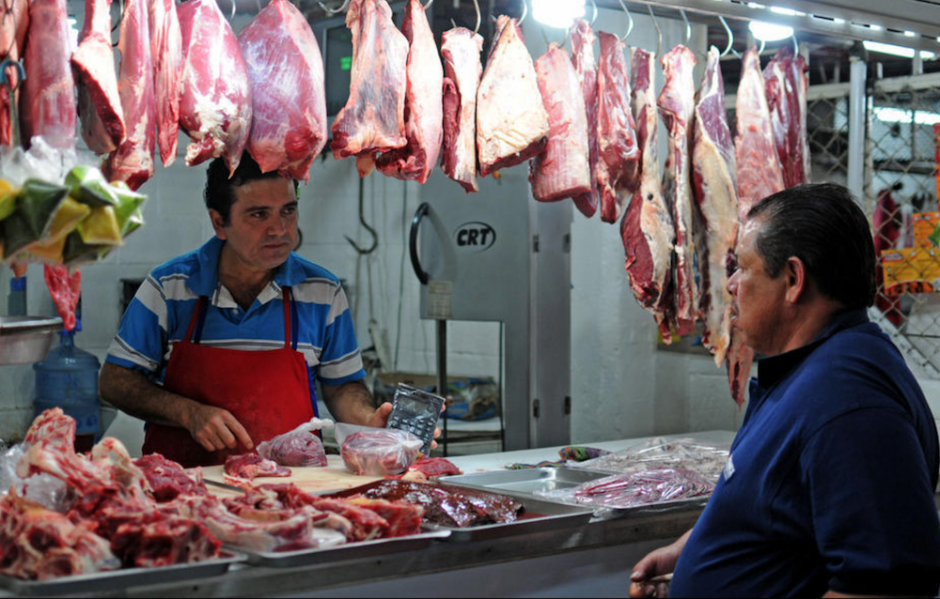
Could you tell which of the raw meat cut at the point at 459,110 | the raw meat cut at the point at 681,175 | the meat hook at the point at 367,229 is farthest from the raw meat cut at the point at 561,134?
the meat hook at the point at 367,229

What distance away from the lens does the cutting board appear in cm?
312

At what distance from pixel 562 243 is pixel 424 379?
5.71ft

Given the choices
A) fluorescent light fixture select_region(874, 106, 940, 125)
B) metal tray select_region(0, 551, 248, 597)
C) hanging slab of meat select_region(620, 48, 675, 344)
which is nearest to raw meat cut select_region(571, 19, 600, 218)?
hanging slab of meat select_region(620, 48, 675, 344)

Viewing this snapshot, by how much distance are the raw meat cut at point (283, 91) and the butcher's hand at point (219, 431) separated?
859 millimetres

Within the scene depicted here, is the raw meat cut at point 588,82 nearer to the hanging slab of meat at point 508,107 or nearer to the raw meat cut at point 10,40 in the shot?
the hanging slab of meat at point 508,107

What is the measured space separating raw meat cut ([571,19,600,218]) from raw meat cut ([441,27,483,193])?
1.59 ft

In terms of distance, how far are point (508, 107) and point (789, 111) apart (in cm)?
143

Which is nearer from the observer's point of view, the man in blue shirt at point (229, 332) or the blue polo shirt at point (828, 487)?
the blue polo shirt at point (828, 487)

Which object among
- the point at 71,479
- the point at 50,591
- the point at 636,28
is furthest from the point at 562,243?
the point at 50,591

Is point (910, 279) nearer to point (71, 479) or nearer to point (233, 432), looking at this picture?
point (233, 432)

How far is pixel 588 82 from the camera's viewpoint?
388 centimetres

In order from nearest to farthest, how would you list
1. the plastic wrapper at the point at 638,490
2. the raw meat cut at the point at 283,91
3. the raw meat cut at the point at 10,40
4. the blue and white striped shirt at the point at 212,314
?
the raw meat cut at the point at 10,40 < the plastic wrapper at the point at 638,490 < the raw meat cut at the point at 283,91 < the blue and white striped shirt at the point at 212,314

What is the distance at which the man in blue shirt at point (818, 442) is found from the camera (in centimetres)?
199

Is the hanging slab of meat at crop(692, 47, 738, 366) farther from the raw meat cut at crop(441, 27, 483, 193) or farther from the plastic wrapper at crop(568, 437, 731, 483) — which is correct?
the raw meat cut at crop(441, 27, 483, 193)
